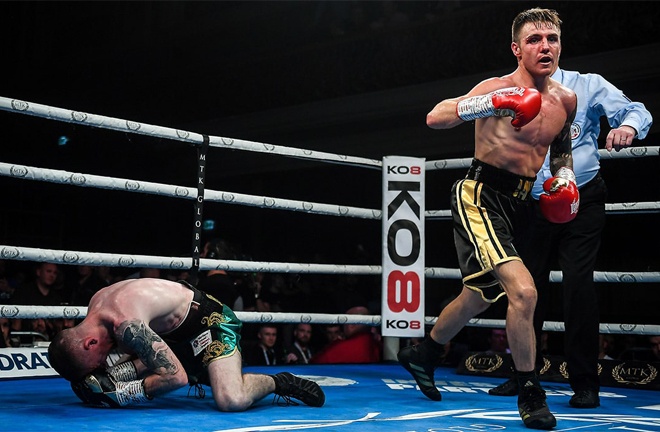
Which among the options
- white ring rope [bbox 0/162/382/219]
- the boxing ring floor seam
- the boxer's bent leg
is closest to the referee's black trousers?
the boxing ring floor seam

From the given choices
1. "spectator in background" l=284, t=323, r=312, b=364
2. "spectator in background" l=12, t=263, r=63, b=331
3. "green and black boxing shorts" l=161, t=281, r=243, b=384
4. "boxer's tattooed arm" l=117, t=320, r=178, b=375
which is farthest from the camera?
"spectator in background" l=284, t=323, r=312, b=364

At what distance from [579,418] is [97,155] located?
10260 mm

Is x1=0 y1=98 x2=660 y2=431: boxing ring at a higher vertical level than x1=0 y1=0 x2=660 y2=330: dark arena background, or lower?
lower

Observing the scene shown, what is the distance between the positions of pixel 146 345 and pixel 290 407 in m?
0.51

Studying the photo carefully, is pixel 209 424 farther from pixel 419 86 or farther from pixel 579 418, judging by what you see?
pixel 419 86

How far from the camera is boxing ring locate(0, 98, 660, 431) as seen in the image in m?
2.24

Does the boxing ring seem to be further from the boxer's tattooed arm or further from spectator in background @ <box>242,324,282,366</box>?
spectator in background @ <box>242,324,282,366</box>

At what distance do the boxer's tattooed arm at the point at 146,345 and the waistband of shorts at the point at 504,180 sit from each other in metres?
1.14

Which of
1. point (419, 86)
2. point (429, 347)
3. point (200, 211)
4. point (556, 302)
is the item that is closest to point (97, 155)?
point (419, 86)

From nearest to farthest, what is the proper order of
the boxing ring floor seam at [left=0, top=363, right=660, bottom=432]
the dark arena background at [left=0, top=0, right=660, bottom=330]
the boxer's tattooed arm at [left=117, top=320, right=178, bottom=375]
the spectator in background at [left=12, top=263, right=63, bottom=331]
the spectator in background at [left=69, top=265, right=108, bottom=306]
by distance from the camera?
1. the boxing ring floor seam at [left=0, top=363, right=660, bottom=432]
2. the boxer's tattooed arm at [left=117, top=320, right=178, bottom=375]
3. the spectator in background at [left=12, top=263, right=63, bottom=331]
4. the spectator in background at [left=69, top=265, right=108, bottom=306]
5. the dark arena background at [left=0, top=0, right=660, bottom=330]

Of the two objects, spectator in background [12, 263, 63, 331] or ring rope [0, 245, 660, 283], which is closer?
ring rope [0, 245, 660, 283]

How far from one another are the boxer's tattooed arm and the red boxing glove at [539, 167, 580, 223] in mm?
1265

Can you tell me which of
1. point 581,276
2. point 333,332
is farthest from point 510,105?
point 333,332

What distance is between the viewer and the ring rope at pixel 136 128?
2924 mm
